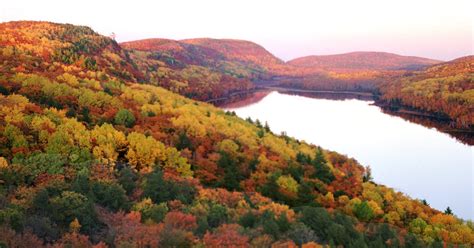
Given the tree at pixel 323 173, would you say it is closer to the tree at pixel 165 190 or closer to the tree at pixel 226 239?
the tree at pixel 165 190

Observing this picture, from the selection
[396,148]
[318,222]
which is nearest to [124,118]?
[318,222]

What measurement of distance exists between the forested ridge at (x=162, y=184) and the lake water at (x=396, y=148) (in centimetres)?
1110

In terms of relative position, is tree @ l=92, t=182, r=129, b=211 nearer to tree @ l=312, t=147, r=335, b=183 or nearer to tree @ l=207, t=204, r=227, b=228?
tree @ l=207, t=204, r=227, b=228

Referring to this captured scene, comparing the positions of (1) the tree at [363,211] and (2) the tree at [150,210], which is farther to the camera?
(1) the tree at [363,211]

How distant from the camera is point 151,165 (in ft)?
168

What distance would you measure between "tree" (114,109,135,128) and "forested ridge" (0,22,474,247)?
207mm

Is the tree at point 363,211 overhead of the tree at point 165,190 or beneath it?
beneath

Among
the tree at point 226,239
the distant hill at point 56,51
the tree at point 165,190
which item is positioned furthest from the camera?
the distant hill at point 56,51

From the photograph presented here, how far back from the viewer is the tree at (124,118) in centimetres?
6431

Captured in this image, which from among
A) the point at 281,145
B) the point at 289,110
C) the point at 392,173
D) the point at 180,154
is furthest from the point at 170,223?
the point at 289,110

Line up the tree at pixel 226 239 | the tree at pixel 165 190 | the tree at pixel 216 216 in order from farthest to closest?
1. the tree at pixel 165 190
2. the tree at pixel 216 216
3. the tree at pixel 226 239

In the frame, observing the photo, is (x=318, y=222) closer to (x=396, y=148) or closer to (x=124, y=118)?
(x=124, y=118)

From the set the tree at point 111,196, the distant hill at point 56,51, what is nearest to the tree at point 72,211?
the tree at point 111,196

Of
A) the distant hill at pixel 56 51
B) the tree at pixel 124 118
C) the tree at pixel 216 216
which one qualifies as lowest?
the tree at pixel 216 216
